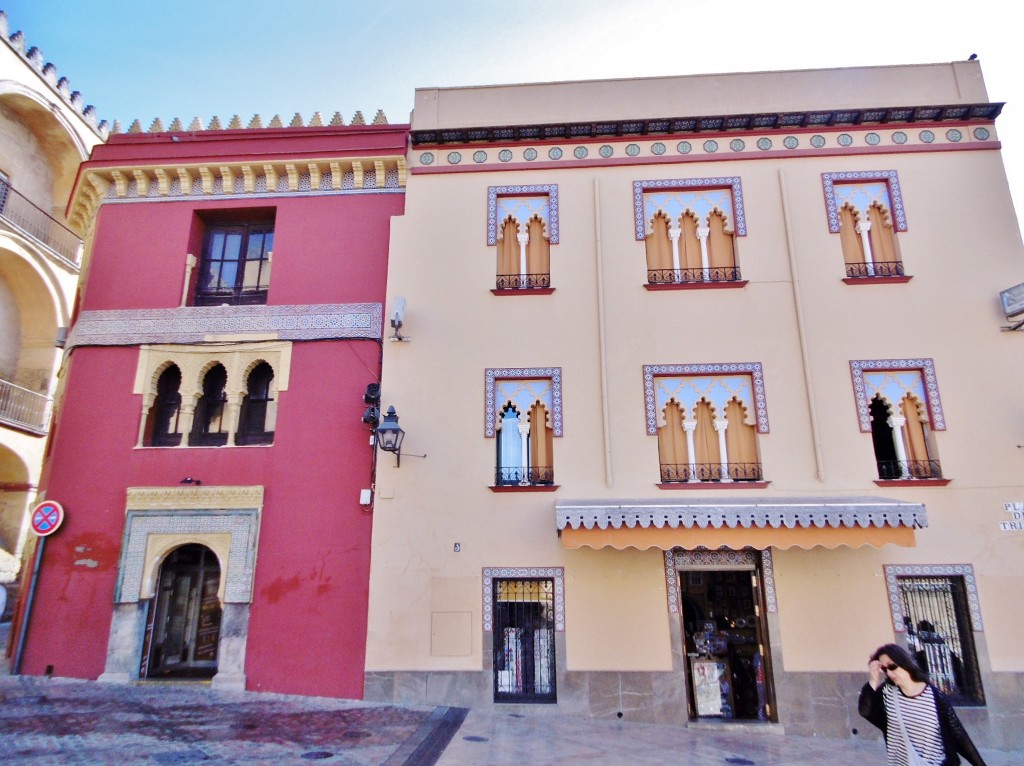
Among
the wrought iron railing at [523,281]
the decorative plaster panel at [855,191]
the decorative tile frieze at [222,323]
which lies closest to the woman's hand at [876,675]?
the wrought iron railing at [523,281]

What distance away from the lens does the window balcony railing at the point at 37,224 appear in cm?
1369

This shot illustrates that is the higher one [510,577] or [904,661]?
[510,577]

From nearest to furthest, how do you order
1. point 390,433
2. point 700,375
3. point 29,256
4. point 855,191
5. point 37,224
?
1. point 390,433
2. point 700,375
3. point 855,191
4. point 29,256
5. point 37,224

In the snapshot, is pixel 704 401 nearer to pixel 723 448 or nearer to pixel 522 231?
pixel 723 448

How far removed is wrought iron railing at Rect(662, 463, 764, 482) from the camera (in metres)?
9.16

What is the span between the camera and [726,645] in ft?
29.0

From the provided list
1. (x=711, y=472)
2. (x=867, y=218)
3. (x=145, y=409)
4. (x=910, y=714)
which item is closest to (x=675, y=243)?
(x=867, y=218)

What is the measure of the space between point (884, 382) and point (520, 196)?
20.5 feet

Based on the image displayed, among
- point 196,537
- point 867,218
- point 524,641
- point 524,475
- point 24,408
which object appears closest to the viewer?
point 524,641

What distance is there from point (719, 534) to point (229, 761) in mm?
5914

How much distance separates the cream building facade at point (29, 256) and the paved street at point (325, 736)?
6.37 m

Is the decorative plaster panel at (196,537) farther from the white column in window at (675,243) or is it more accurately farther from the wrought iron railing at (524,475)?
the white column in window at (675,243)

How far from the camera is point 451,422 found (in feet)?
31.3

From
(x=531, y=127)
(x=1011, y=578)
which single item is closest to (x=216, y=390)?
(x=531, y=127)
